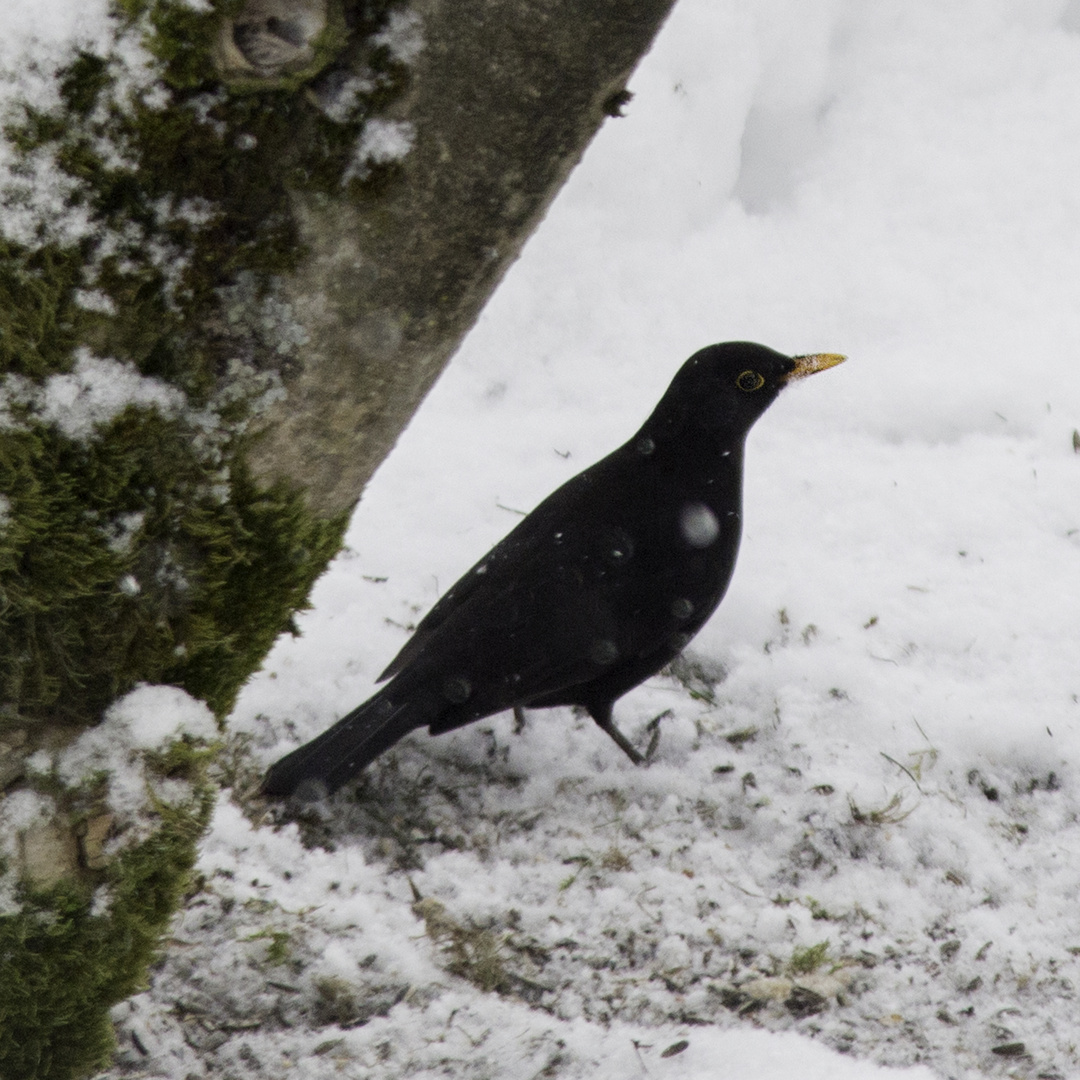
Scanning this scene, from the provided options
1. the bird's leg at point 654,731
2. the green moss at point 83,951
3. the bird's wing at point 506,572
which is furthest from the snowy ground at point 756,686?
the bird's wing at point 506,572

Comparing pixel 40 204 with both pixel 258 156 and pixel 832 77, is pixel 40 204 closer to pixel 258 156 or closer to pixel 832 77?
pixel 258 156

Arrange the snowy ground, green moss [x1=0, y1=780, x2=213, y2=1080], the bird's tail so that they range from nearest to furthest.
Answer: green moss [x1=0, y1=780, x2=213, y2=1080]
the snowy ground
the bird's tail

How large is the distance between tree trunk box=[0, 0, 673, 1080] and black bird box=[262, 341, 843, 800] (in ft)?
3.09

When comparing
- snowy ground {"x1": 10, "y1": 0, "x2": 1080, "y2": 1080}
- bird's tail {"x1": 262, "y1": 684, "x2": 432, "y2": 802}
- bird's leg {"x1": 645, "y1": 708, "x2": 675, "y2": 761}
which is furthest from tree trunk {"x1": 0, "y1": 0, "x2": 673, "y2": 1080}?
bird's leg {"x1": 645, "y1": 708, "x2": 675, "y2": 761}

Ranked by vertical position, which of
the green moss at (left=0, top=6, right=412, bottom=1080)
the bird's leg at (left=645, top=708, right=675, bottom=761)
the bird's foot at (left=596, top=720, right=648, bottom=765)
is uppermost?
the green moss at (left=0, top=6, right=412, bottom=1080)

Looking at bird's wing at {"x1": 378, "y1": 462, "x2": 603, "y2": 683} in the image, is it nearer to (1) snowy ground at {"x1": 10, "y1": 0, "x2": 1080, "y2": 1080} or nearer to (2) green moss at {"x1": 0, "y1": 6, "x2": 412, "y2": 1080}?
(1) snowy ground at {"x1": 10, "y1": 0, "x2": 1080, "y2": 1080}

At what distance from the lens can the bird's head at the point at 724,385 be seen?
3.43m

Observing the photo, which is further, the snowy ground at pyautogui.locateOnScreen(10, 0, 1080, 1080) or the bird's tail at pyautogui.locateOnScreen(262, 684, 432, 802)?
the bird's tail at pyautogui.locateOnScreen(262, 684, 432, 802)

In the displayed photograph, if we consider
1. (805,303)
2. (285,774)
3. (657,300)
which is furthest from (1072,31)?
(285,774)

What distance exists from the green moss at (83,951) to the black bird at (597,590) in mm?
864

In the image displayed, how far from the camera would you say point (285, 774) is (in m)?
2.95

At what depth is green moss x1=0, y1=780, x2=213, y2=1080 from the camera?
195cm

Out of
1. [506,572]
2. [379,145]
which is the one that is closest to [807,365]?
[506,572]

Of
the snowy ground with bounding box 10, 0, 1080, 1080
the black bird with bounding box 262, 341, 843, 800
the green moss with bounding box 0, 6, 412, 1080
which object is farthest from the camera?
the black bird with bounding box 262, 341, 843, 800
